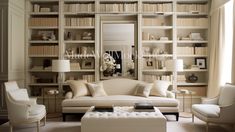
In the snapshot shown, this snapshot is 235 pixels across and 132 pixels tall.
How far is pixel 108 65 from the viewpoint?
6.96m

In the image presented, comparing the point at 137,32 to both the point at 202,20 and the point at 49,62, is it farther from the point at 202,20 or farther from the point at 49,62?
the point at 49,62

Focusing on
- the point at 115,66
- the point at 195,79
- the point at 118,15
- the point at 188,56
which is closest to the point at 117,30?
the point at 118,15

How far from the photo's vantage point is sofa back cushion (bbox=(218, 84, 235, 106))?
4.95 metres

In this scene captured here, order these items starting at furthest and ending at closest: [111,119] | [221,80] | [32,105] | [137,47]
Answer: [137,47] < [221,80] < [32,105] < [111,119]

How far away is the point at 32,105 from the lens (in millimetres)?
5148

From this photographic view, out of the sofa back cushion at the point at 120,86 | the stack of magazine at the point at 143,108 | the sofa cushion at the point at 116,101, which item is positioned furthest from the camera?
the sofa back cushion at the point at 120,86

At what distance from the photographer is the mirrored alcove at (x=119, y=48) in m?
7.01

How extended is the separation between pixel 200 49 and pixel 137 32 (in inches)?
69.4

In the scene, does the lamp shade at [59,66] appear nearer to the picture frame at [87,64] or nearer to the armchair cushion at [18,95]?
the picture frame at [87,64]

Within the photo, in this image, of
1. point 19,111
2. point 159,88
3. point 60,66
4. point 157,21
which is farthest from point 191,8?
point 19,111

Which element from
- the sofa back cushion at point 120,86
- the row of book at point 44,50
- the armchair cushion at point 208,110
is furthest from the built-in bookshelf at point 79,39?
the armchair cushion at point 208,110

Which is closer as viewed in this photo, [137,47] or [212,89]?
[212,89]

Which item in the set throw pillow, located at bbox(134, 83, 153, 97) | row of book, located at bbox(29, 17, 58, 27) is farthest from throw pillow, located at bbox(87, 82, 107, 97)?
row of book, located at bbox(29, 17, 58, 27)

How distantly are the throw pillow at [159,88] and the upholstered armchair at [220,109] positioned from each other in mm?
963
